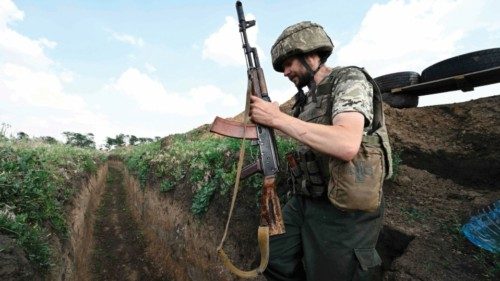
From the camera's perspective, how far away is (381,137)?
273cm

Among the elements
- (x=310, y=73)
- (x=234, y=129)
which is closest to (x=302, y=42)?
(x=310, y=73)

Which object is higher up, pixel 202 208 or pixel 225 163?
pixel 225 163

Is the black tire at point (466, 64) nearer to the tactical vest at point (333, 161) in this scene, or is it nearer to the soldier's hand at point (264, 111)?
the tactical vest at point (333, 161)

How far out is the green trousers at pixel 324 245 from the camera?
2.71 m

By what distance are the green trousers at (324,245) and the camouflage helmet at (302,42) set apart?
1.46 metres

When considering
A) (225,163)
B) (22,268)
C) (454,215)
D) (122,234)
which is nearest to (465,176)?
(454,215)

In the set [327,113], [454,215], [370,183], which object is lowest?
[454,215]

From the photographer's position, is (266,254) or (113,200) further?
(113,200)

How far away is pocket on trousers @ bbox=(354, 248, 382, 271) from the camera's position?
104 inches

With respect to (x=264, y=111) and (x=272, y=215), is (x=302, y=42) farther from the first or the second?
(x=272, y=215)

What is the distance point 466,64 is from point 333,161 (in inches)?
258

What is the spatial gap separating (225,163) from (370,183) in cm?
436

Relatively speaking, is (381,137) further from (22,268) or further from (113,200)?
(113,200)

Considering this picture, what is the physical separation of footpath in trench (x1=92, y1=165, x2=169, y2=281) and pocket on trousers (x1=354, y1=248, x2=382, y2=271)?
629cm
